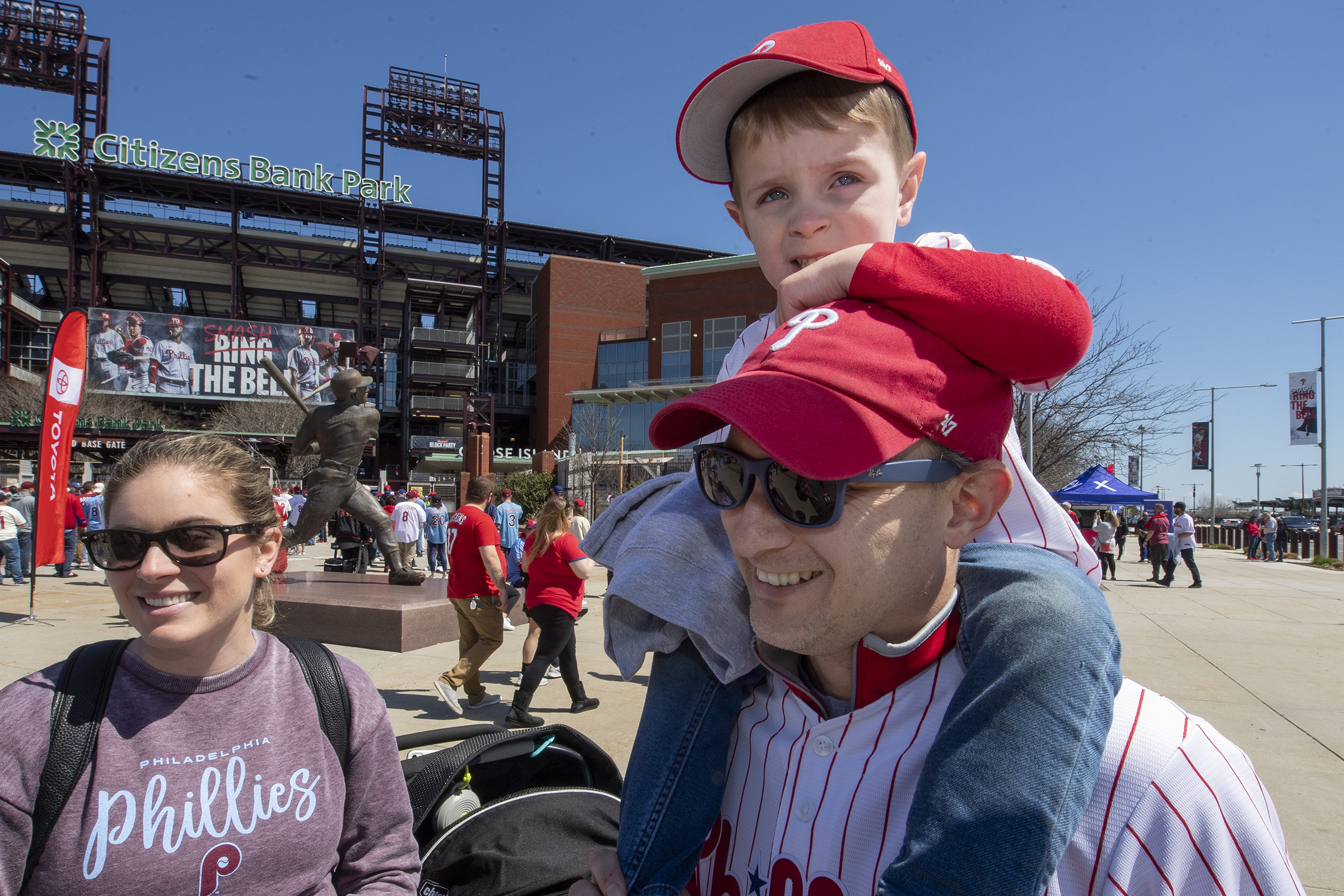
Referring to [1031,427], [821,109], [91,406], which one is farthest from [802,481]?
[91,406]

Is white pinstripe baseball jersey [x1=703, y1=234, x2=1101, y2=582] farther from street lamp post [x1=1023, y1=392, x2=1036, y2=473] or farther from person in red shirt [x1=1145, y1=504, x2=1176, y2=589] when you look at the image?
person in red shirt [x1=1145, y1=504, x2=1176, y2=589]

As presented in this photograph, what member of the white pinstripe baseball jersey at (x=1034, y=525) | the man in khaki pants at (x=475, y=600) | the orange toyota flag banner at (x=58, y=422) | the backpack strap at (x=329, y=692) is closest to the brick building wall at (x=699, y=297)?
the orange toyota flag banner at (x=58, y=422)

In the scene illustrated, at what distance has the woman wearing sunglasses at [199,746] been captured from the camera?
1.58 meters

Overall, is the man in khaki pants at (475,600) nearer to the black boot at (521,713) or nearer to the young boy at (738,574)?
the black boot at (521,713)

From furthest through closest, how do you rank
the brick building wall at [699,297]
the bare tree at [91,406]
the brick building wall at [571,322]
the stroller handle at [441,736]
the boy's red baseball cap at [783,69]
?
the brick building wall at [571,322] → the brick building wall at [699,297] → the bare tree at [91,406] → the stroller handle at [441,736] → the boy's red baseball cap at [783,69]

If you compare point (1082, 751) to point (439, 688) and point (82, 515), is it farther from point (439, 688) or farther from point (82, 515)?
point (82, 515)

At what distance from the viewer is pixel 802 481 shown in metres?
0.98

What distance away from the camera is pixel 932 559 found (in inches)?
40.9

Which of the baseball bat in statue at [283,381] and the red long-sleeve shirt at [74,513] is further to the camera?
the red long-sleeve shirt at [74,513]

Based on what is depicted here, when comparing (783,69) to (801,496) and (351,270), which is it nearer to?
(801,496)

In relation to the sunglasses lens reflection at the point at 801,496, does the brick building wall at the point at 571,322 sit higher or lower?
higher

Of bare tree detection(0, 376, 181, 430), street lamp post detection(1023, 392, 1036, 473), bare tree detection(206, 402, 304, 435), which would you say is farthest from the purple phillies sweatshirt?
bare tree detection(206, 402, 304, 435)

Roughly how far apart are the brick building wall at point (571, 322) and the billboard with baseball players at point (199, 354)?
1586 cm

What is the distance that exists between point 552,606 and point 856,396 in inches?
235
